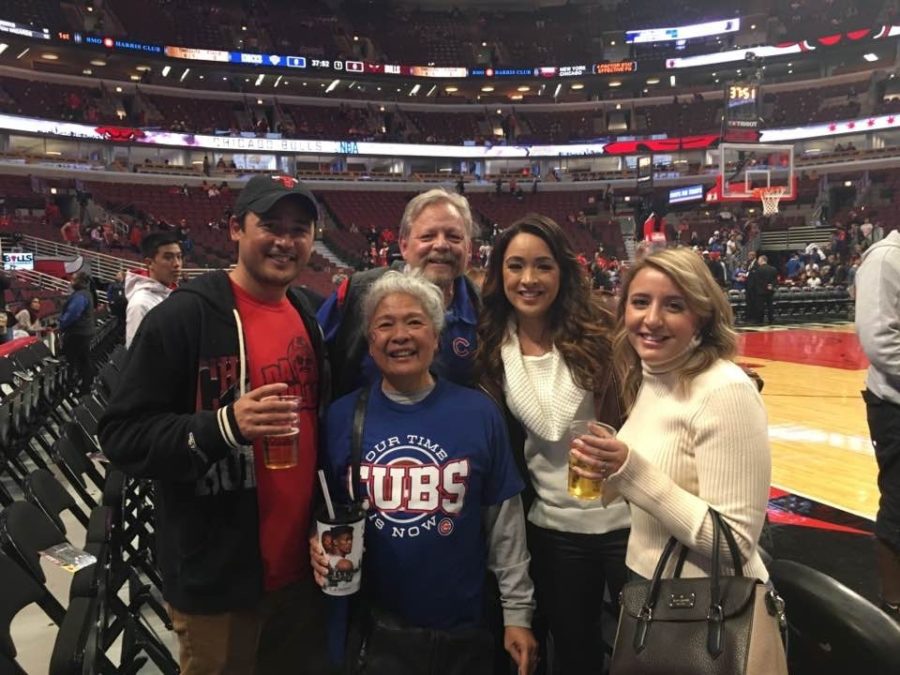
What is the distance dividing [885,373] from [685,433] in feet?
4.86

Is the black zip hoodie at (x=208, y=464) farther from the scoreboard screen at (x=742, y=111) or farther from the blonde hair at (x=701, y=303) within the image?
the scoreboard screen at (x=742, y=111)

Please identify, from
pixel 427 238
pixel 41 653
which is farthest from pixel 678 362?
pixel 41 653

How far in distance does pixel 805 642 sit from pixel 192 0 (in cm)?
3532

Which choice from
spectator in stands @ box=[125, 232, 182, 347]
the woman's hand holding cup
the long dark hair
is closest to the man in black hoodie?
the long dark hair

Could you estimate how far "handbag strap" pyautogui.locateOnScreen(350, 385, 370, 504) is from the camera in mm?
1592

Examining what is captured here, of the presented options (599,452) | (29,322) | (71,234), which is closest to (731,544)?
(599,452)

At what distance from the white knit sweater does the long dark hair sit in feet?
1.36

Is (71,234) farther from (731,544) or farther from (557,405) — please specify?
(731,544)

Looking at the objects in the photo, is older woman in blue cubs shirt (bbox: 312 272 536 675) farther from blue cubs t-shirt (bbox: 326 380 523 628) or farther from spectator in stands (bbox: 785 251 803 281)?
spectator in stands (bbox: 785 251 803 281)

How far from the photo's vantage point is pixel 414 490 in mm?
1575

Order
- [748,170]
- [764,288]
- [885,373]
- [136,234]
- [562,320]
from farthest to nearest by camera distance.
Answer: [748,170], [136,234], [764,288], [885,373], [562,320]

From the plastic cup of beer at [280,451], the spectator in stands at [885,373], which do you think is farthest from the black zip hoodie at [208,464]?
the spectator in stands at [885,373]

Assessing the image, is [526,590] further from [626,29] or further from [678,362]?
[626,29]

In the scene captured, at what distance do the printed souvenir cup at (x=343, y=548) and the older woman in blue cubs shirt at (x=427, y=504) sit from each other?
55 mm
